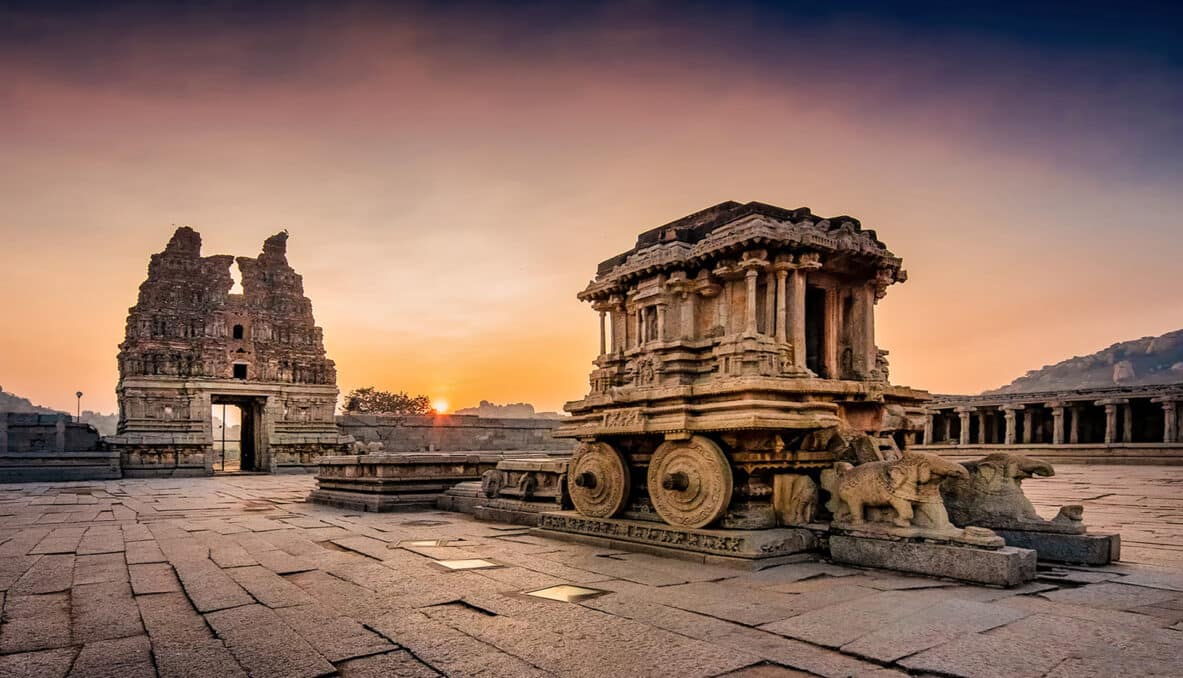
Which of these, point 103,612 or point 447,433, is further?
point 447,433

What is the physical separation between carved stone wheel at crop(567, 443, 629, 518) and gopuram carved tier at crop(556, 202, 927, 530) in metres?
0.02

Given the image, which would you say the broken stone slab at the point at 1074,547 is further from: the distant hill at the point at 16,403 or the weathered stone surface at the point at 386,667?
the distant hill at the point at 16,403

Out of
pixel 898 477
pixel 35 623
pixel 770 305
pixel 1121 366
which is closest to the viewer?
pixel 35 623

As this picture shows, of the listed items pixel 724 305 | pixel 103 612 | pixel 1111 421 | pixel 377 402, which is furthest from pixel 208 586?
pixel 377 402

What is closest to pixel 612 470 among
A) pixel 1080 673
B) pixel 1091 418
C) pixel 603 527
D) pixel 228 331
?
pixel 603 527

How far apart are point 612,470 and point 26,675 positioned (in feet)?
18.2

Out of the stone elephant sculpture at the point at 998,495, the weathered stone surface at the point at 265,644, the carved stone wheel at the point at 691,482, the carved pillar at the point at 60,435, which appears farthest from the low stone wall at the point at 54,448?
the stone elephant sculpture at the point at 998,495

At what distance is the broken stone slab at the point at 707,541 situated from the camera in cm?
615

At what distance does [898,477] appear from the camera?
19.5 feet

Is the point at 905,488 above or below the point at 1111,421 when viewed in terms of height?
above

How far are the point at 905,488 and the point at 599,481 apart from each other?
11.3 feet

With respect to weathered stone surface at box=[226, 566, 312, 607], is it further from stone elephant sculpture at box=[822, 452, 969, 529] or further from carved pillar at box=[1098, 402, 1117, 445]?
carved pillar at box=[1098, 402, 1117, 445]

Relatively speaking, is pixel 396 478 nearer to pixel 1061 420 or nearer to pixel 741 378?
pixel 741 378

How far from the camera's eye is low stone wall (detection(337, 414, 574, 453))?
91.2 ft
